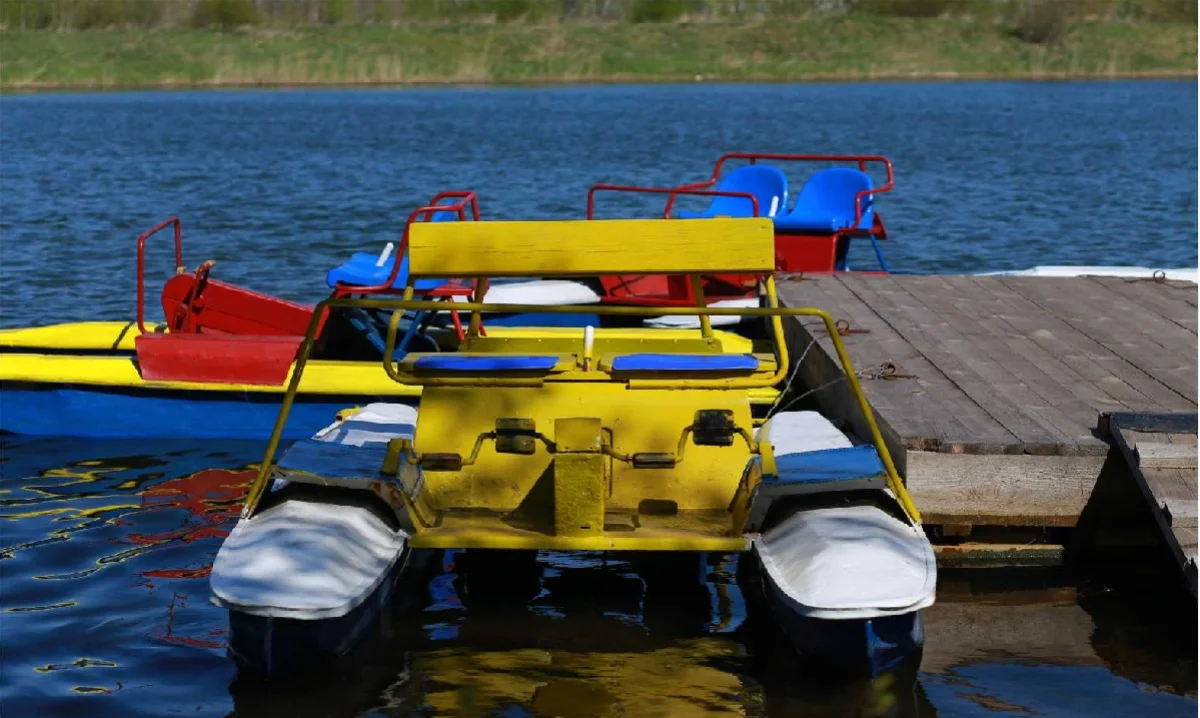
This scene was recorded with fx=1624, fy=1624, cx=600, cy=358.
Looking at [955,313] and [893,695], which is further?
[955,313]

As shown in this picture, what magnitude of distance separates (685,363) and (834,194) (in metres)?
8.64

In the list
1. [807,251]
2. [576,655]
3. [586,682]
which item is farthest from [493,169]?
[586,682]

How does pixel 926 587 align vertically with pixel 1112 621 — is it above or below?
above

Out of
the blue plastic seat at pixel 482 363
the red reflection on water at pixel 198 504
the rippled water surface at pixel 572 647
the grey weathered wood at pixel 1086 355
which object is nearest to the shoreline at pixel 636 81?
the red reflection on water at pixel 198 504

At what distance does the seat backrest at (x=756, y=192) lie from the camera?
1477 centimetres

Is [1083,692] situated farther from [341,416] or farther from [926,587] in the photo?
[341,416]

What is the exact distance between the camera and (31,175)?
28.3 metres

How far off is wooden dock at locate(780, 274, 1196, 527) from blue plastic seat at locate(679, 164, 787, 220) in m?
2.19

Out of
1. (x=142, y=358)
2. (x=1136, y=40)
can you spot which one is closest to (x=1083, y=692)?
(x=142, y=358)

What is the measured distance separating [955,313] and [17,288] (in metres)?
10.4

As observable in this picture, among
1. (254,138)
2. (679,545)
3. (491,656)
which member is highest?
(679,545)

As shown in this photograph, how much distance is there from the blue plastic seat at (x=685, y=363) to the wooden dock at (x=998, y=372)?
113cm

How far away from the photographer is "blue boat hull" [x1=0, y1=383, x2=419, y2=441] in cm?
1059

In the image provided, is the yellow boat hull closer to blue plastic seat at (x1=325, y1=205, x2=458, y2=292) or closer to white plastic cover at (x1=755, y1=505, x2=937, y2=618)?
blue plastic seat at (x1=325, y1=205, x2=458, y2=292)
